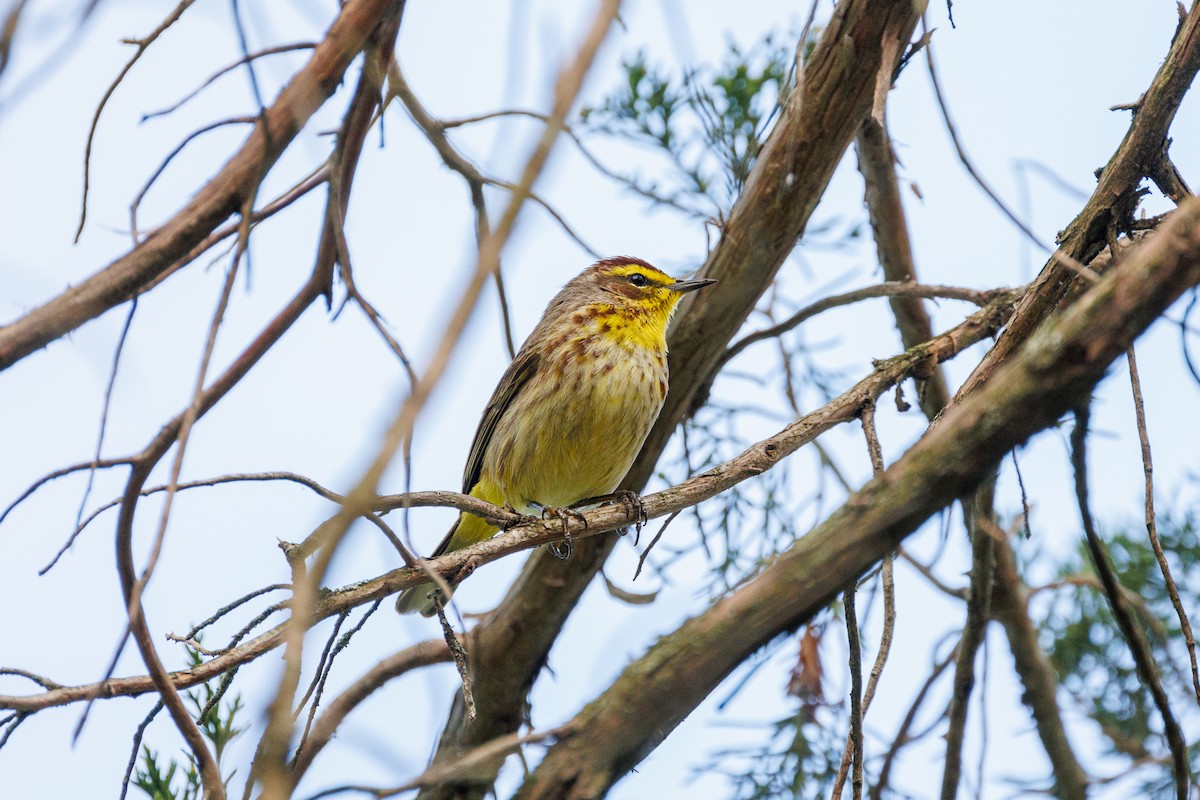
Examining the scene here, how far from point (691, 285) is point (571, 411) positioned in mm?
775

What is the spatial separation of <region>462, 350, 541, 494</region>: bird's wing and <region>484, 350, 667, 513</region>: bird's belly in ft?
0.65

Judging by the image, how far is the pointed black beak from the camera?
189 inches

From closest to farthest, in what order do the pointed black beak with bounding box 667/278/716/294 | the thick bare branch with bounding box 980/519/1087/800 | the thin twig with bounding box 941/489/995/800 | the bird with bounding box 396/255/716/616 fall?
the thin twig with bounding box 941/489/995/800 → the thick bare branch with bounding box 980/519/1087/800 → the pointed black beak with bounding box 667/278/716/294 → the bird with bounding box 396/255/716/616

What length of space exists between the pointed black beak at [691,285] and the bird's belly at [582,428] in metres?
0.34

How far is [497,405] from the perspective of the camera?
213 inches

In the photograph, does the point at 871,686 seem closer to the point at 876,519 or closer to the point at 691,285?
the point at 876,519

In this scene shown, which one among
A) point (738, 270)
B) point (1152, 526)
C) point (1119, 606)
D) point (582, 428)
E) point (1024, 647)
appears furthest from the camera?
point (1024, 647)

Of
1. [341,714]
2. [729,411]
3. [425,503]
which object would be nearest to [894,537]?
[425,503]

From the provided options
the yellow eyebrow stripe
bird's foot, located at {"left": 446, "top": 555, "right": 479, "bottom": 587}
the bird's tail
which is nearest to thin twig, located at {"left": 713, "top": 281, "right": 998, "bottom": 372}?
the yellow eyebrow stripe

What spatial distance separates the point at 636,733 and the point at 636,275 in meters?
4.40

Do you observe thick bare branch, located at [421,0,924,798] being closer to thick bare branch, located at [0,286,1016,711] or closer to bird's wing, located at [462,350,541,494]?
thick bare branch, located at [0,286,1016,711]

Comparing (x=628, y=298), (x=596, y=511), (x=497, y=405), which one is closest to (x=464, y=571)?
(x=596, y=511)

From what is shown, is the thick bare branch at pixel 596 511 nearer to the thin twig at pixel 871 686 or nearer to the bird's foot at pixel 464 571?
the bird's foot at pixel 464 571

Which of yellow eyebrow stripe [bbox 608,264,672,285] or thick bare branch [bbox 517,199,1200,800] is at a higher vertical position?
yellow eyebrow stripe [bbox 608,264,672,285]
